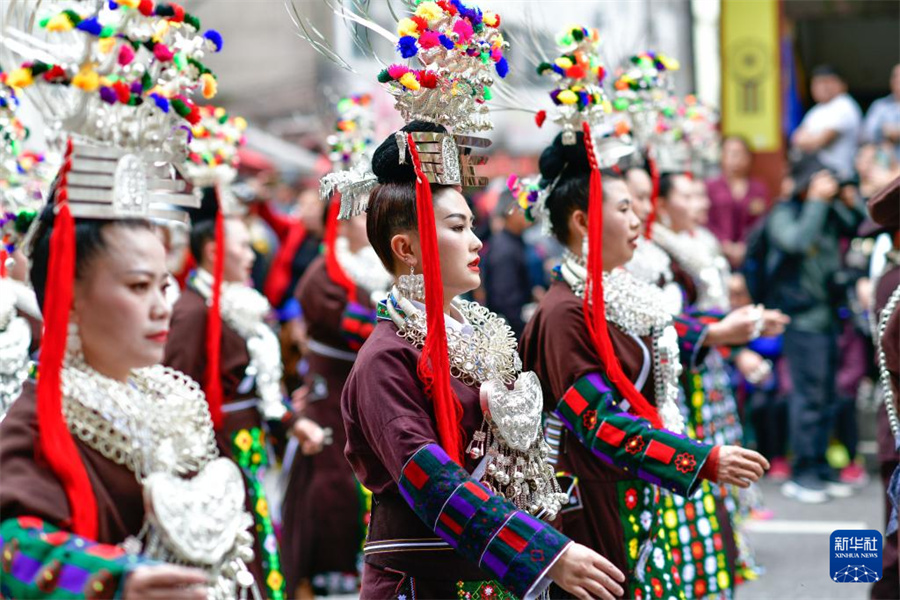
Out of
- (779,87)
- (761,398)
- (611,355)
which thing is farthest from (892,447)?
(779,87)

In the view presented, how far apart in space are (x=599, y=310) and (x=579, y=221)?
40 centimetres

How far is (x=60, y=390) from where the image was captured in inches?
81.0

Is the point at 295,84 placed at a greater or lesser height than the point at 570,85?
greater

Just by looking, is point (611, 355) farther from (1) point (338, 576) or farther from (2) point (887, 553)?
(1) point (338, 576)

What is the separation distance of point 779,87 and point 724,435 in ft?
20.7

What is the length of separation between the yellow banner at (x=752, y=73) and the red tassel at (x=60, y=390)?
30.8 feet

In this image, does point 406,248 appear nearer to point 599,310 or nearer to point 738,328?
point 599,310

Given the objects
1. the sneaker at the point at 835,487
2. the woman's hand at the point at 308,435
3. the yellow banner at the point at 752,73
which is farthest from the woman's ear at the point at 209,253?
the yellow banner at the point at 752,73

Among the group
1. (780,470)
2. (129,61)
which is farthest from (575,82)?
(780,470)

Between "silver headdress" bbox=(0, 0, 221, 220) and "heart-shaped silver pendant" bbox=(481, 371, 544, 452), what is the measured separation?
75cm

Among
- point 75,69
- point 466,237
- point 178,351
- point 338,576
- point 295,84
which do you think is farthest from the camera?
point 295,84

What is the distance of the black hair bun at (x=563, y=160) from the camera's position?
3.48 metres

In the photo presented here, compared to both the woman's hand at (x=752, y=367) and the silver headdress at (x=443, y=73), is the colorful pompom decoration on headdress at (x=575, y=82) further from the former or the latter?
the woman's hand at (x=752, y=367)

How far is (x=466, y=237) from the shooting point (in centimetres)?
267
